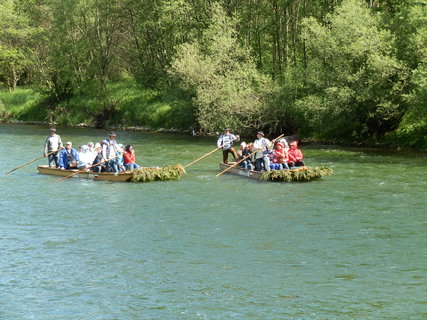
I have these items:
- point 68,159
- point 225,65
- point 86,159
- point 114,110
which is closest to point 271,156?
point 86,159

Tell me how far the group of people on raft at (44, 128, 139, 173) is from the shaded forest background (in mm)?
15442

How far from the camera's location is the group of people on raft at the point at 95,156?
31828mm

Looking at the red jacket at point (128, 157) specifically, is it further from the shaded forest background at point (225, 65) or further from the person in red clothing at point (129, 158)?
the shaded forest background at point (225, 65)

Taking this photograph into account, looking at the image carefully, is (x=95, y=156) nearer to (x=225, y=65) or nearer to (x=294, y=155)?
(x=294, y=155)

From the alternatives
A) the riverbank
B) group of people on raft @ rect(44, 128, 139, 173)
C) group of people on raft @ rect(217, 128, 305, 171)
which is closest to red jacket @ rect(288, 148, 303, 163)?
group of people on raft @ rect(217, 128, 305, 171)

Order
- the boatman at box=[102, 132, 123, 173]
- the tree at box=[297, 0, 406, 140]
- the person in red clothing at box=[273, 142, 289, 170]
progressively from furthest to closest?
the tree at box=[297, 0, 406, 140]
the boatman at box=[102, 132, 123, 173]
the person in red clothing at box=[273, 142, 289, 170]

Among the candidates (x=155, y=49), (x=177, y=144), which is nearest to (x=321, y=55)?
(x=177, y=144)

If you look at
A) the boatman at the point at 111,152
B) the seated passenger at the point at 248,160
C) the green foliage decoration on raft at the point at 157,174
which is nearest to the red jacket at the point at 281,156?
the seated passenger at the point at 248,160

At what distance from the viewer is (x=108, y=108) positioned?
70.2 meters

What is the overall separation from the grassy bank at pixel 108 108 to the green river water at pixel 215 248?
29690 millimetres

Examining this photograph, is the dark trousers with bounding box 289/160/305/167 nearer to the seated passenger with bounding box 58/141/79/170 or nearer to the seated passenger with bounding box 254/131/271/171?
the seated passenger with bounding box 254/131/271/171

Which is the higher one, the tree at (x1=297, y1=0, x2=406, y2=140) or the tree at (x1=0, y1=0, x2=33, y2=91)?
the tree at (x1=0, y1=0, x2=33, y2=91)

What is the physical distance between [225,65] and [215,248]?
1394 inches

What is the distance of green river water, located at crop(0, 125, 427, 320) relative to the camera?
→ 15.0 metres
